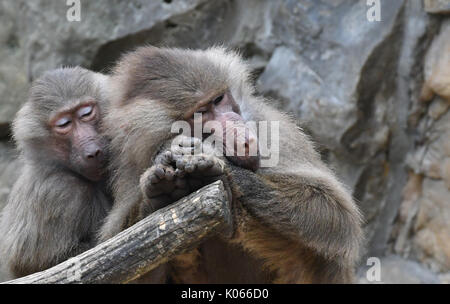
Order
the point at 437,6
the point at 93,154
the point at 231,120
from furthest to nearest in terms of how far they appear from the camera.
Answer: the point at 437,6, the point at 93,154, the point at 231,120

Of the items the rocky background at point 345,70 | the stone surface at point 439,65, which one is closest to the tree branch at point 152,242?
the rocky background at point 345,70

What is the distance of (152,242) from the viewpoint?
254cm

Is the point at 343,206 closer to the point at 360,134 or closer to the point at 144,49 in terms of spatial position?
the point at 144,49

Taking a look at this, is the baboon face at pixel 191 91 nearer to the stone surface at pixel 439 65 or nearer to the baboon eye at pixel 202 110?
the baboon eye at pixel 202 110

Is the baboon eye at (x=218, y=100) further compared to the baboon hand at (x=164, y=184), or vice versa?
the baboon eye at (x=218, y=100)

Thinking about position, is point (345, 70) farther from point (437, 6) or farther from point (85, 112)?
point (85, 112)

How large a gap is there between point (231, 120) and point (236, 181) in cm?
33

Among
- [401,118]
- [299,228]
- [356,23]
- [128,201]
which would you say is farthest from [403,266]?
[128,201]

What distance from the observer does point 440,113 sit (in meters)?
4.66

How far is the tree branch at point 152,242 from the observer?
8.27 ft

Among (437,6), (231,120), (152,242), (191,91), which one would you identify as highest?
(437,6)

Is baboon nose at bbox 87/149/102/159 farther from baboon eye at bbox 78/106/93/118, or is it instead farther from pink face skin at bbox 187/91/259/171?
pink face skin at bbox 187/91/259/171

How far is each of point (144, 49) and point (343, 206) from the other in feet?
4.27

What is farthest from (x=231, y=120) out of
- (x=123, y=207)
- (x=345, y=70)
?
(x=345, y=70)
